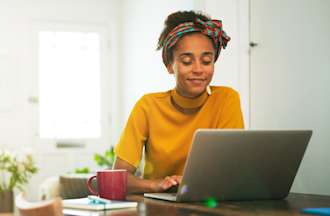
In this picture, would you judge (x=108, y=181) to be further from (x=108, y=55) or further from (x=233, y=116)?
(x=108, y=55)

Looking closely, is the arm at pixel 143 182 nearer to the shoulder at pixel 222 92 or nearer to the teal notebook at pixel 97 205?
the teal notebook at pixel 97 205

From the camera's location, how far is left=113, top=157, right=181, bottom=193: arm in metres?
1.80

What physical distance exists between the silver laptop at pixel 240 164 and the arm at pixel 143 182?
75mm

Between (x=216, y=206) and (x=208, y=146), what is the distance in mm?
153

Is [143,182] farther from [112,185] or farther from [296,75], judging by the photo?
[296,75]

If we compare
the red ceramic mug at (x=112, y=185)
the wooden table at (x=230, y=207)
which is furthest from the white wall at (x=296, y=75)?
the red ceramic mug at (x=112, y=185)

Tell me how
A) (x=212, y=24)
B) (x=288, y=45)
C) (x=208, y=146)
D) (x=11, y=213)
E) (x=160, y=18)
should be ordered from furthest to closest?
1. (x=160, y=18)
2. (x=11, y=213)
3. (x=288, y=45)
4. (x=212, y=24)
5. (x=208, y=146)

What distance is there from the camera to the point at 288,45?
3.27m

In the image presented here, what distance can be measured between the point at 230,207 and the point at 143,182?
45 cm

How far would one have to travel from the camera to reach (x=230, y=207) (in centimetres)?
152

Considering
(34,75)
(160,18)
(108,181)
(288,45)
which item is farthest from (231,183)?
(34,75)

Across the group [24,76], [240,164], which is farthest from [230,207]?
[24,76]

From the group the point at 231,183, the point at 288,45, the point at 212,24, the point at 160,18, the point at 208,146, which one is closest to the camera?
the point at 208,146

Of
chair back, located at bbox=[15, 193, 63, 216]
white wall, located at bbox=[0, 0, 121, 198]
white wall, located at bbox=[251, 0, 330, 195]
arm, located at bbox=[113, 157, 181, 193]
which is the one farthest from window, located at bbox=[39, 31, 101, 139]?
chair back, located at bbox=[15, 193, 63, 216]
